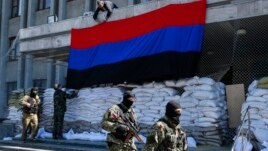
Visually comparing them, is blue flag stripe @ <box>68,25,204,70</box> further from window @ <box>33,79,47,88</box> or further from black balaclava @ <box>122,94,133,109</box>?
window @ <box>33,79,47,88</box>

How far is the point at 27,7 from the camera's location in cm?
2522

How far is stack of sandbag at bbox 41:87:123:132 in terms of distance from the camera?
12.2 m

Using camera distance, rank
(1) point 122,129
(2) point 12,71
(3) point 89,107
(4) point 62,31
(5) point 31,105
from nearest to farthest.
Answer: (1) point 122,129 < (3) point 89,107 < (5) point 31,105 < (4) point 62,31 < (2) point 12,71

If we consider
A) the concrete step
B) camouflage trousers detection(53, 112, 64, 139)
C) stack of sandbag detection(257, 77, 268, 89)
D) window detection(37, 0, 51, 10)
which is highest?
window detection(37, 0, 51, 10)

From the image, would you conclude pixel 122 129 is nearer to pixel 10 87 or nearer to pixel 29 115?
pixel 29 115

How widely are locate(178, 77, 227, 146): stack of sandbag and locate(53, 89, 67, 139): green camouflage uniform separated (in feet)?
13.3

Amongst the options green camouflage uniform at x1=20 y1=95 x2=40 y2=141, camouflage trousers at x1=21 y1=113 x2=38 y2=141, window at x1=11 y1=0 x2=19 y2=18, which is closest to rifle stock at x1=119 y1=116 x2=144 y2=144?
green camouflage uniform at x1=20 y1=95 x2=40 y2=141

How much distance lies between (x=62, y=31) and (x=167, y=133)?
985 centimetres

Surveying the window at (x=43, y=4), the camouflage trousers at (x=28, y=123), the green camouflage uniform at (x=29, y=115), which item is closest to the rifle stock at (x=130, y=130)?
the green camouflage uniform at (x=29, y=115)

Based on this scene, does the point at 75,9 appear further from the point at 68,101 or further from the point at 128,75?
the point at 128,75

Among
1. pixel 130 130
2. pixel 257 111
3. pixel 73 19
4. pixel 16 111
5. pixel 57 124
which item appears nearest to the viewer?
pixel 130 130

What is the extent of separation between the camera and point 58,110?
510 inches

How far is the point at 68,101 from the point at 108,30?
2.56 meters

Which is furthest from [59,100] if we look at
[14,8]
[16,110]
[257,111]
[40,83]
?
[14,8]
